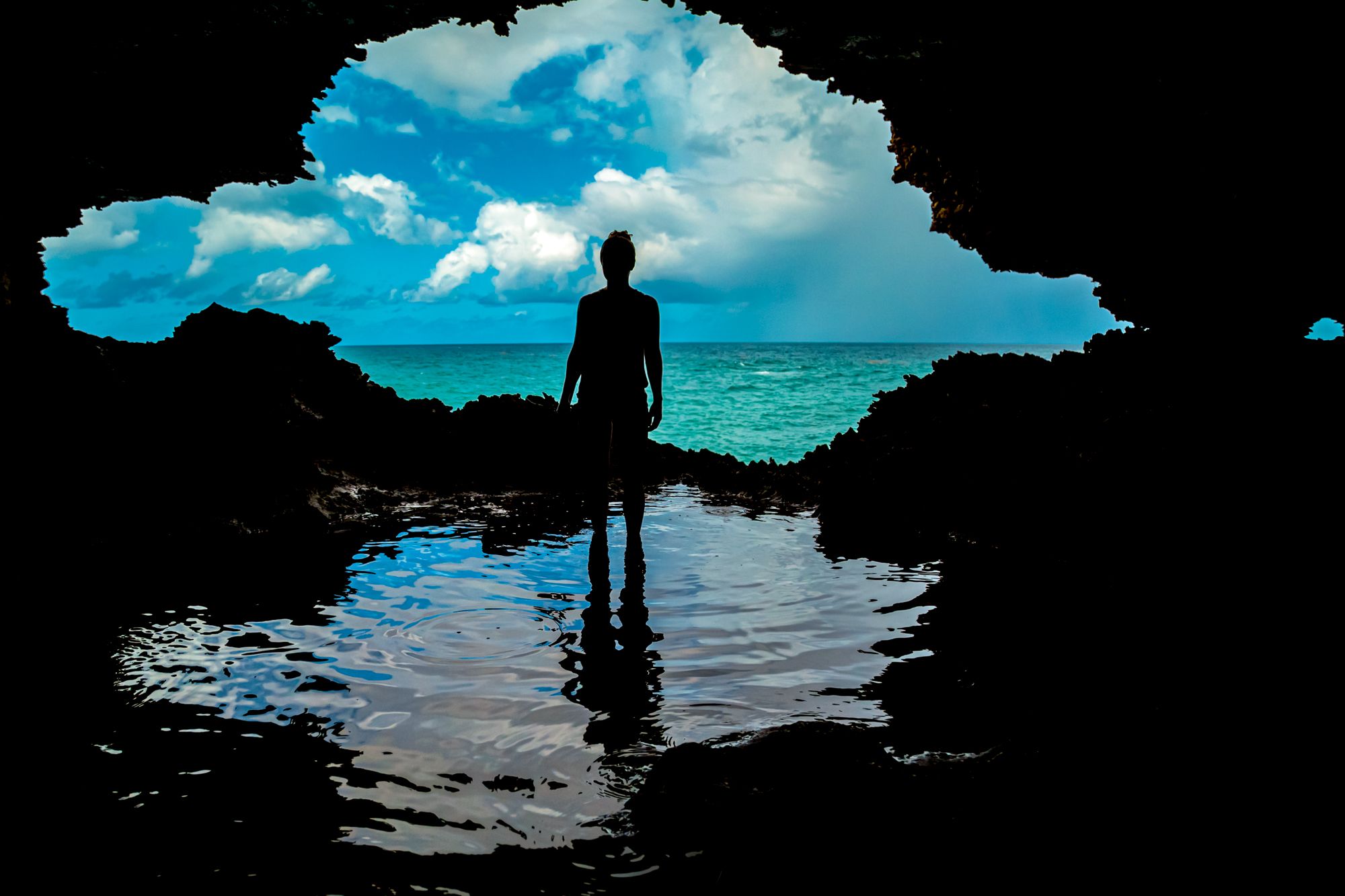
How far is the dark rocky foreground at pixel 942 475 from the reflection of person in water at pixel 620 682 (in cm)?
42

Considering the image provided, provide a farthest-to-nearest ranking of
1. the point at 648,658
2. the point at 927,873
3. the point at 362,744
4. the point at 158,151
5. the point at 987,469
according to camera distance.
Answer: the point at 158,151
the point at 987,469
the point at 648,658
the point at 362,744
the point at 927,873

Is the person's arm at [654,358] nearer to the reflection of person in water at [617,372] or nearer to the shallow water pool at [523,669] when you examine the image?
the reflection of person in water at [617,372]

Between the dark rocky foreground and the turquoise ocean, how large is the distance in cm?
270

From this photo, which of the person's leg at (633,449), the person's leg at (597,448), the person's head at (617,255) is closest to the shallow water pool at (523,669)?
the person's leg at (633,449)

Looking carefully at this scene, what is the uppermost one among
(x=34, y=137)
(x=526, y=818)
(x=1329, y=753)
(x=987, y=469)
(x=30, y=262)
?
(x=34, y=137)

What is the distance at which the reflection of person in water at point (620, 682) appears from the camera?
9.25 ft

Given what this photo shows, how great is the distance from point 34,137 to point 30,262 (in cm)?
168

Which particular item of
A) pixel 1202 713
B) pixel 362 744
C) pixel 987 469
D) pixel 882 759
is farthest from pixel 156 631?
pixel 987 469

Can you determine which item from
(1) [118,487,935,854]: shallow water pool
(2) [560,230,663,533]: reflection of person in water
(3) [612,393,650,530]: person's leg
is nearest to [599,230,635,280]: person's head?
(2) [560,230,663,533]: reflection of person in water

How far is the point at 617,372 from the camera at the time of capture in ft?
18.9

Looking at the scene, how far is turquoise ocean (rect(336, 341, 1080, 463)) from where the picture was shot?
27344 millimetres

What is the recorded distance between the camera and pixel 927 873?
1901 millimetres

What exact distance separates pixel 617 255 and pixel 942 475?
4.38 metres

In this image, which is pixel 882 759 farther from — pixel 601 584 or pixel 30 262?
pixel 30 262
